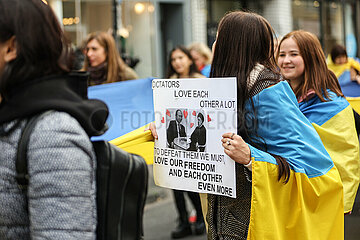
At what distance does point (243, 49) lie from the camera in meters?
2.91

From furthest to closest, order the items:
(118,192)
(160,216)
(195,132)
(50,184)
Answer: (160,216)
(195,132)
(118,192)
(50,184)

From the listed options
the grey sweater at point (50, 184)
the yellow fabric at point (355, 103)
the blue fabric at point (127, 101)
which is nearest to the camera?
the grey sweater at point (50, 184)

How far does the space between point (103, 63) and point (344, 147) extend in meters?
3.27

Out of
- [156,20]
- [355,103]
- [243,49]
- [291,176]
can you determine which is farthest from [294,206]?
[156,20]

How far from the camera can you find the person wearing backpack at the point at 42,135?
1.70 m

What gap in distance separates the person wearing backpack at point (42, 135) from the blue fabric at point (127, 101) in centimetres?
331

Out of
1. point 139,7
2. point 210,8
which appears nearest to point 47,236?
point 139,7

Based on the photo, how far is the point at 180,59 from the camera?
7176 millimetres

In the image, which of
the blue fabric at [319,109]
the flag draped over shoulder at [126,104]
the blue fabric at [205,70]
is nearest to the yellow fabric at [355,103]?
the blue fabric at [319,109]

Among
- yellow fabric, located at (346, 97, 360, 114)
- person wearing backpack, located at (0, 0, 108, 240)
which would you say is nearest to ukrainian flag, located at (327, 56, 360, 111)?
yellow fabric, located at (346, 97, 360, 114)

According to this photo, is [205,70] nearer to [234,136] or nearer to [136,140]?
[136,140]

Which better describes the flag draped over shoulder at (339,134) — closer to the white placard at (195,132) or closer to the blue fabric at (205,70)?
the white placard at (195,132)

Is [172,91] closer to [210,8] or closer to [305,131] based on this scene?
[305,131]

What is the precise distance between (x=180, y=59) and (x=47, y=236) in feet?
18.5
